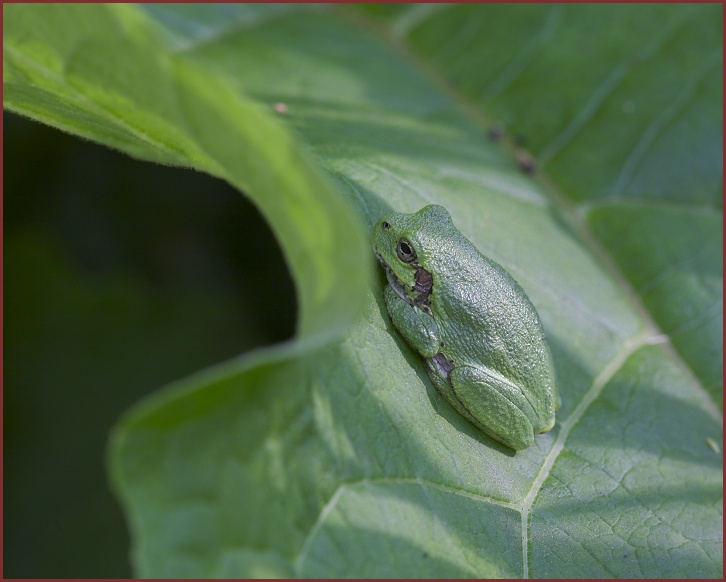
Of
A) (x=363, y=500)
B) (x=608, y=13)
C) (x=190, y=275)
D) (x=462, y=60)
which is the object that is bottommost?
(x=190, y=275)

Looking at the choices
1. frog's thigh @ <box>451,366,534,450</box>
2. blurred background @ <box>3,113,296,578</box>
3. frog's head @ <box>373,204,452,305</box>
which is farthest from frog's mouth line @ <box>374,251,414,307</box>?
blurred background @ <box>3,113,296,578</box>

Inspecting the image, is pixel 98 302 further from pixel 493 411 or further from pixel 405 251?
pixel 493 411

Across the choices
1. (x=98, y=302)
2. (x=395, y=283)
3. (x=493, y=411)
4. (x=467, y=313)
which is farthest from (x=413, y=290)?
(x=98, y=302)

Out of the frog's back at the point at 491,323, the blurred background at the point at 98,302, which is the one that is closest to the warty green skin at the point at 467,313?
the frog's back at the point at 491,323

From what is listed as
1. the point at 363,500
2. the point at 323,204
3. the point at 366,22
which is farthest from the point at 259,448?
the point at 366,22

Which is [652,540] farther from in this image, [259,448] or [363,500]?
[259,448]
